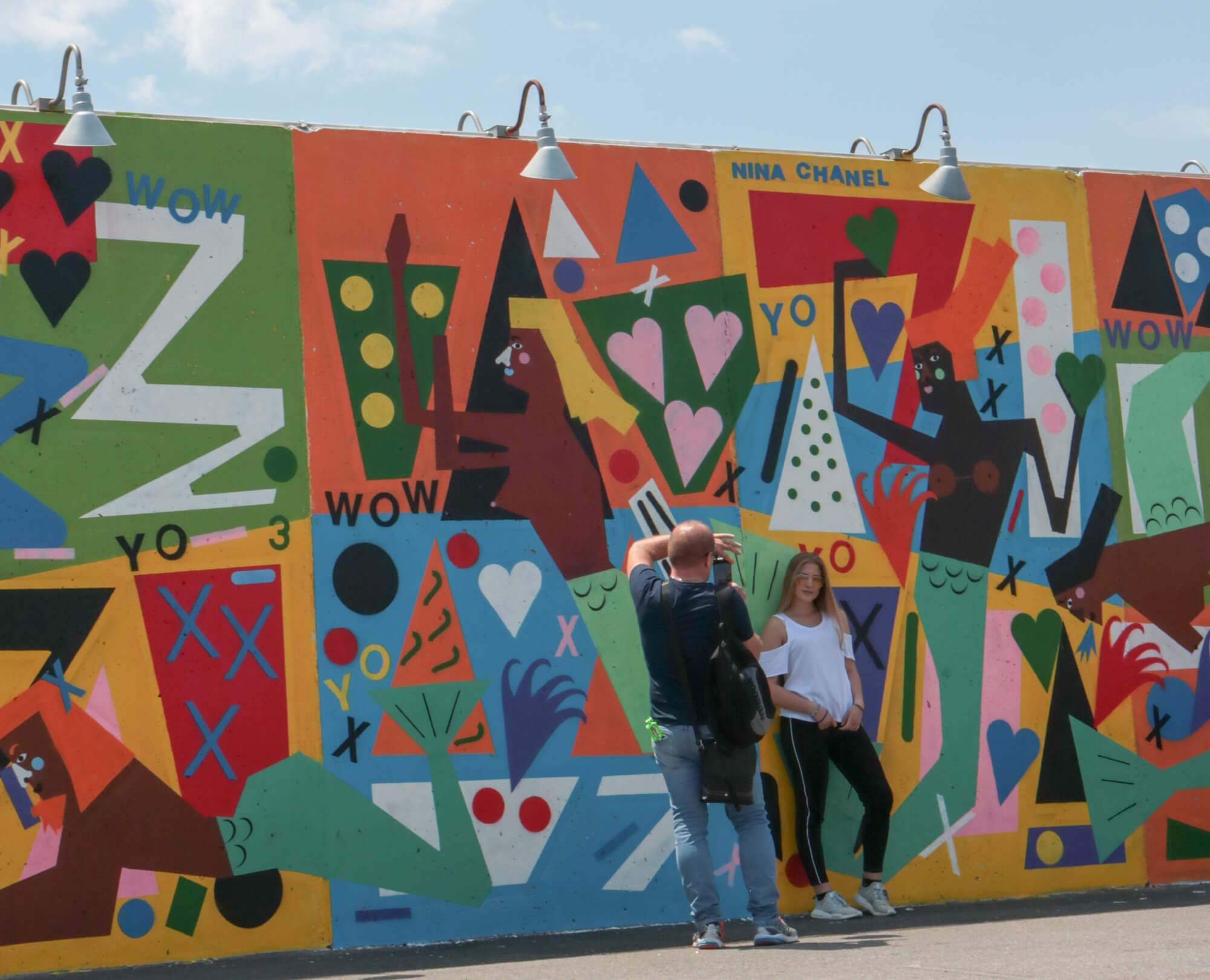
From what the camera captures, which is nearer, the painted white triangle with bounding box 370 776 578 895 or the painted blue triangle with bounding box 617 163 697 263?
the painted white triangle with bounding box 370 776 578 895

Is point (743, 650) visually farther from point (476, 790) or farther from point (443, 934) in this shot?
point (443, 934)

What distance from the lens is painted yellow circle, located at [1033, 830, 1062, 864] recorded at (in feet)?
26.1

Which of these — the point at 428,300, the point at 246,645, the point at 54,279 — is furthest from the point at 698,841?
the point at 54,279

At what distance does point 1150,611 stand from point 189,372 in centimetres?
572

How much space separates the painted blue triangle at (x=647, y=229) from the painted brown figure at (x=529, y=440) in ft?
2.46

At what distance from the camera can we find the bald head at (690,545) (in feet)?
20.9

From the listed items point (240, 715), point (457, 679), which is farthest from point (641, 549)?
point (240, 715)

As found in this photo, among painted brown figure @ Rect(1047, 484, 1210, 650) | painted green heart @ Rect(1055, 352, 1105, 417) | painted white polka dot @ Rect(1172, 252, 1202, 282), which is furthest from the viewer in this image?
painted white polka dot @ Rect(1172, 252, 1202, 282)

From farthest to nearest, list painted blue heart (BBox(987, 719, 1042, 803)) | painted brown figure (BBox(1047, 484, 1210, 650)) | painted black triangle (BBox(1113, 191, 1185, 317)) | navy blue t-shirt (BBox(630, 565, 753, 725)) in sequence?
1. painted black triangle (BBox(1113, 191, 1185, 317))
2. painted brown figure (BBox(1047, 484, 1210, 650))
3. painted blue heart (BBox(987, 719, 1042, 803))
4. navy blue t-shirt (BBox(630, 565, 753, 725))

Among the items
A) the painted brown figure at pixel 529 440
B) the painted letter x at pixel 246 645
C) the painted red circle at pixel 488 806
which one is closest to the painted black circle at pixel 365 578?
the painted letter x at pixel 246 645

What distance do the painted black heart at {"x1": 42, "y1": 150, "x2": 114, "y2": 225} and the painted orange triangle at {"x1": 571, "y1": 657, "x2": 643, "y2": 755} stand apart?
3.50 metres

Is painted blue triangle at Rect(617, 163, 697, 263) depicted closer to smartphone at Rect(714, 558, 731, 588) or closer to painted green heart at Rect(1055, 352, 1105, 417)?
smartphone at Rect(714, 558, 731, 588)

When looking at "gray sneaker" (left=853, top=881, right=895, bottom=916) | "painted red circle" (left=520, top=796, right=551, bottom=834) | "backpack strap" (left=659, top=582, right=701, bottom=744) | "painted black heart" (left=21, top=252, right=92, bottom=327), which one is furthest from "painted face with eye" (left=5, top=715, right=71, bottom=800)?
"gray sneaker" (left=853, top=881, right=895, bottom=916)

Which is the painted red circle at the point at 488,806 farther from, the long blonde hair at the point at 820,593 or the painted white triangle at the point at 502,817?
the long blonde hair at the point at 820,593
